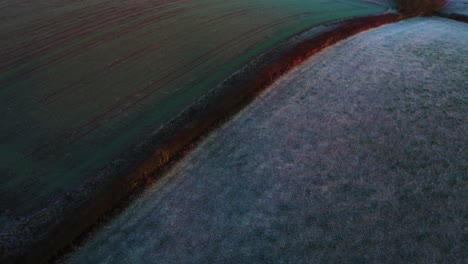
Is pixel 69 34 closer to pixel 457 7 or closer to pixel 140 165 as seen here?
pixel 140 165

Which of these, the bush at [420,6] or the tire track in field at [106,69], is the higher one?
the bush at [420,6]

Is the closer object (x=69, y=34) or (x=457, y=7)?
(x=69, y=34)

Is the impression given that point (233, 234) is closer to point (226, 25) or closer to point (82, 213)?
point (82, 213)

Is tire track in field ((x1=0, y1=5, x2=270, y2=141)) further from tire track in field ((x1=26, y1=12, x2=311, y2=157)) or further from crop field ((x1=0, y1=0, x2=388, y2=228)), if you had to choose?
tire track in field ((x1=26, y1=12, x2=311, y2=157))

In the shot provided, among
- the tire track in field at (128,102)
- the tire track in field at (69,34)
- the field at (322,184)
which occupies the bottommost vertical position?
the field at (322,184)

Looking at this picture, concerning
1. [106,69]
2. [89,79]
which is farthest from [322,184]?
[106,69]

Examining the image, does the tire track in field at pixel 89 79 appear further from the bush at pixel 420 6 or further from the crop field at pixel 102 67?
the bush at pixel 420 6

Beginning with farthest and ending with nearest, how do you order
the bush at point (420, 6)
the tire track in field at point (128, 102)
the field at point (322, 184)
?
the bush at point (420, 6), the tire track in field at point (128, 102), the field at point (322, 184)

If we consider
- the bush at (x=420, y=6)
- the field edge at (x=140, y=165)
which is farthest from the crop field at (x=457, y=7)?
the field edge at (x=140, y=165)
